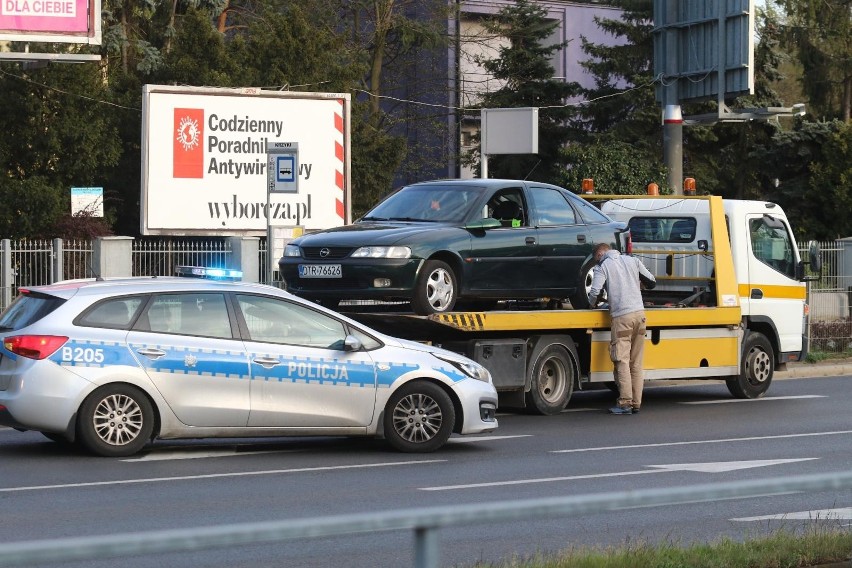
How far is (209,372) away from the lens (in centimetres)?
1166

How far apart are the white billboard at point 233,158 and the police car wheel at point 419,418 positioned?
58.0 feet

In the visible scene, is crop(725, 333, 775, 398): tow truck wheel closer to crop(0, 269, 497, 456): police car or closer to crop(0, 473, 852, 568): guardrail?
crop(0, 269, 497, 456): police car

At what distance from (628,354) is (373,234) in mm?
3219

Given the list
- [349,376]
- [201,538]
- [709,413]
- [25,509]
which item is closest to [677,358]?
[709,413]

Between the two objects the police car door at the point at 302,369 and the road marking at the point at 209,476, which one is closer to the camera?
the road marking at the point at 209,476

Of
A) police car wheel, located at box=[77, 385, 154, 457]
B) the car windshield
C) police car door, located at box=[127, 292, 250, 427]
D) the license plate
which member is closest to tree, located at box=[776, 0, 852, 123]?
the car windshield

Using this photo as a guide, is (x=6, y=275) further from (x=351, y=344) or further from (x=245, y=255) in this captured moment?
(x=351, y=344)

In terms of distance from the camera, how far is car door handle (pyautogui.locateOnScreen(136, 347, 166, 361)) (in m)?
11.5

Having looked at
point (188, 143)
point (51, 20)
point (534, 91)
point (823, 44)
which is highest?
point (823, 44)

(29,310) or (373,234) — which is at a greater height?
(373,234)

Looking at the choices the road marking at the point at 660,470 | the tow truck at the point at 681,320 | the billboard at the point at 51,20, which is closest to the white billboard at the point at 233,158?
the billboard at the point at 51,20

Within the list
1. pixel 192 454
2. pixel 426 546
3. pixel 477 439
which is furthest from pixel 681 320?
pixel 426 546

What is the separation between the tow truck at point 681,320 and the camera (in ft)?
49.6

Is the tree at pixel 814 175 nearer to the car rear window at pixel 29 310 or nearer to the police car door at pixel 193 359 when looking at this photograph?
the police car door at pixel 193 359
